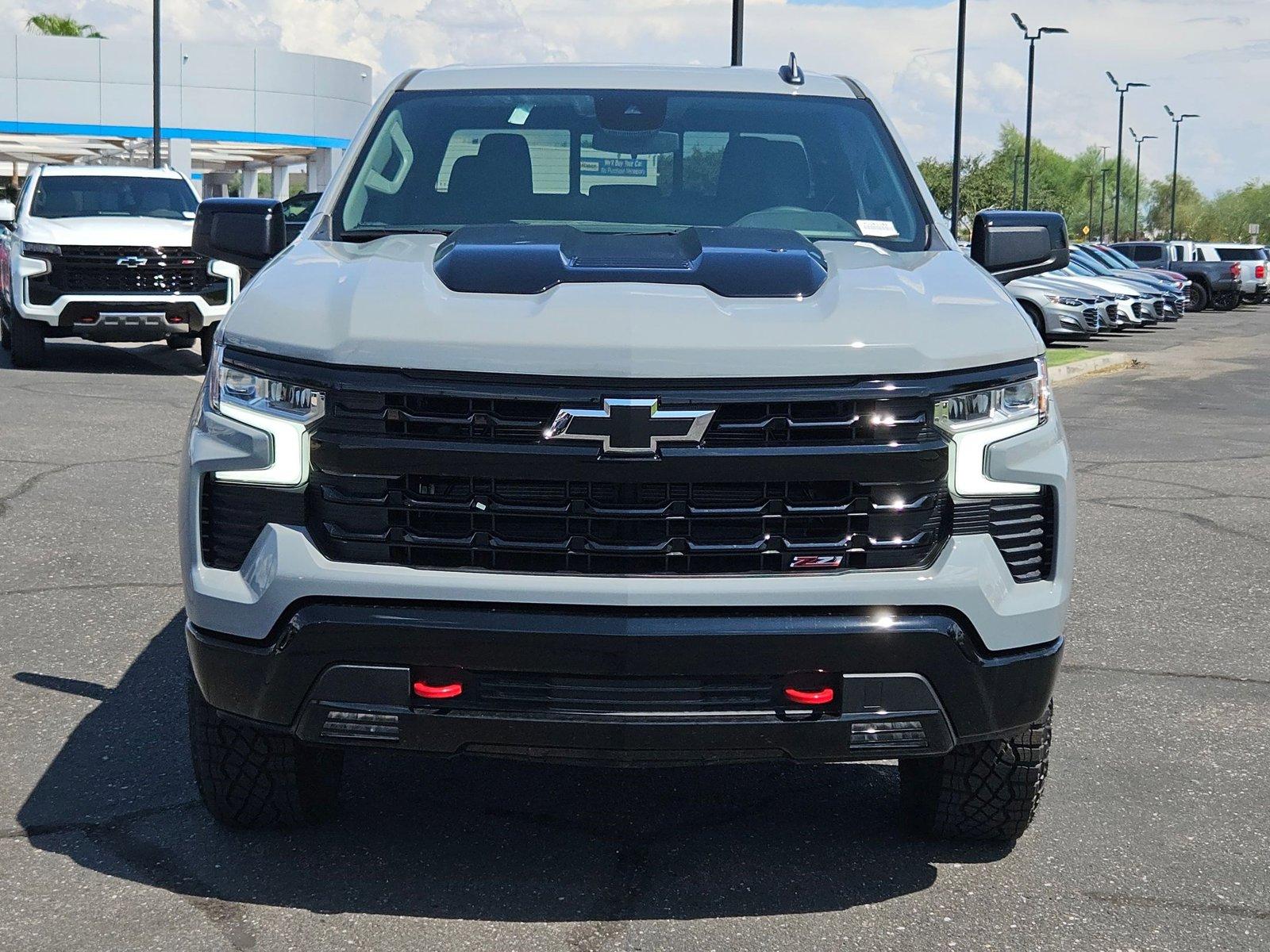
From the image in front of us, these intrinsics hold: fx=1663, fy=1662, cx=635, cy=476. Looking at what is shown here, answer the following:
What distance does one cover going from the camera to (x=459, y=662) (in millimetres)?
3330

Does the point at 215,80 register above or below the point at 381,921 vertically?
above

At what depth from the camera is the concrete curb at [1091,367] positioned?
778 inches

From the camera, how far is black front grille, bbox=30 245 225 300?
15.1 meters

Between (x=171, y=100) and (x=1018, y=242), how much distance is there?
53961mm

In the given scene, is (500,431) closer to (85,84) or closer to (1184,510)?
(1184,510)

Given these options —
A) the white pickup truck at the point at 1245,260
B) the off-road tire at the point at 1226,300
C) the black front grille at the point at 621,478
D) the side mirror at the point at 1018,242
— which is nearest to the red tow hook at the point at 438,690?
the black front grille at the point at 621,478

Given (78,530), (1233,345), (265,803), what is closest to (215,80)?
(1233,345)

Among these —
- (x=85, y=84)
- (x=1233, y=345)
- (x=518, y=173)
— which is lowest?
(x=1233, y=345)

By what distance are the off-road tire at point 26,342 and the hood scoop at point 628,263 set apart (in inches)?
489

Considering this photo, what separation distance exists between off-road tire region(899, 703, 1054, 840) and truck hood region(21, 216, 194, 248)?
12.4 m

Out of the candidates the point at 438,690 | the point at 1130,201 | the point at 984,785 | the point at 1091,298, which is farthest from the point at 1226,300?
the point at 1130,201

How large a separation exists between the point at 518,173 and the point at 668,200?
0.45m

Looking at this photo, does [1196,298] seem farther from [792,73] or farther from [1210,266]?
[792,73]

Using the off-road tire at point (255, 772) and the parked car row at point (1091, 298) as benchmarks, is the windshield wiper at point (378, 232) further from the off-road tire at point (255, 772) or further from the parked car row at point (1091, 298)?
the parked car row at point (1091, 298)
